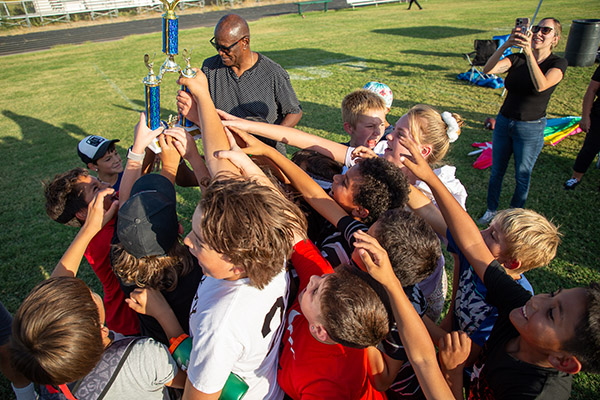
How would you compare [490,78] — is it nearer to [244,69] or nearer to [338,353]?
[244,69]

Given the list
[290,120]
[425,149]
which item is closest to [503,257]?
[425,149]

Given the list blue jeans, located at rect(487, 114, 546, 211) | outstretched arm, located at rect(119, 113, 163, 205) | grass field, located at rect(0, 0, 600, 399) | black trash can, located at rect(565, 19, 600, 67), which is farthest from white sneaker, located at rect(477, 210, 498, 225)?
black trash can, located at rect(565, 19, 600, 67)

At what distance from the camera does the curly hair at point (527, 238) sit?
2.09m

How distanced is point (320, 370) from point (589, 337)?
1.05m

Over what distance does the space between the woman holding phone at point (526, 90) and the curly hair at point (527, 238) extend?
8.58ft

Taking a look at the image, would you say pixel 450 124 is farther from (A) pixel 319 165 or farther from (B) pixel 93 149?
(B) pixel 93 149

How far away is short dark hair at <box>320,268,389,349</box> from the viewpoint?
1.50 meters

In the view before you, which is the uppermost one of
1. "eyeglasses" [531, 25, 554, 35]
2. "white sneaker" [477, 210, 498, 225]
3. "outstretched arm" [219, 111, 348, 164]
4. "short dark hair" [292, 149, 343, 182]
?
"eyeglasses" [531, 25, 554, 35]

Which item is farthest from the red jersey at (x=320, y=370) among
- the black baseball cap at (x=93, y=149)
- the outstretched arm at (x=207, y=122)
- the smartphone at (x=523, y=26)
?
the smartphone at (x=523, y=26)

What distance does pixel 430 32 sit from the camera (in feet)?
55.9

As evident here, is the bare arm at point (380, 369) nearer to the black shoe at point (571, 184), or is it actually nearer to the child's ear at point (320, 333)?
the child's ear at point (320, 333)

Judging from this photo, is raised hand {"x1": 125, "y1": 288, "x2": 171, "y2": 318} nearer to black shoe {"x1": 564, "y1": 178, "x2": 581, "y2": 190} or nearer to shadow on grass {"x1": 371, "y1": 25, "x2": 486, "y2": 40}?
black shoe {"x1": 564, "y1": 178, "x2": 581, "y2": 190}

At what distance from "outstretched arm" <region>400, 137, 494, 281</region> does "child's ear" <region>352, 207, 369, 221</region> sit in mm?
379

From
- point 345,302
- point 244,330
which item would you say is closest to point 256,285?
point 244,330
